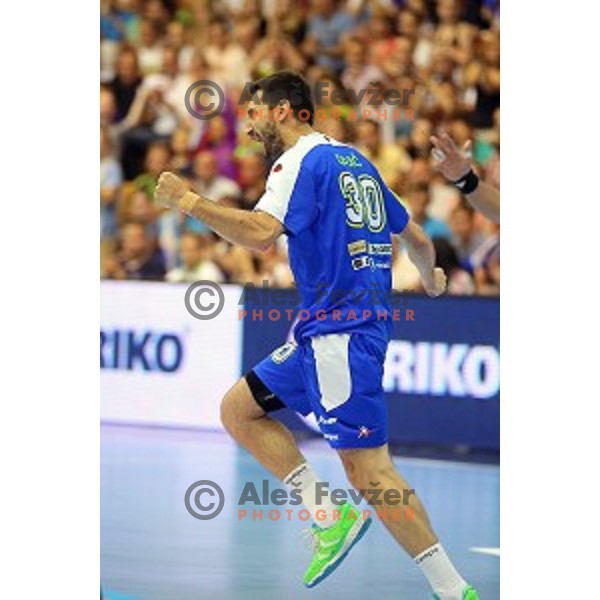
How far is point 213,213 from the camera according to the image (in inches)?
277

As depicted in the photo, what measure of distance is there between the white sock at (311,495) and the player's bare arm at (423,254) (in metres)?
0.99

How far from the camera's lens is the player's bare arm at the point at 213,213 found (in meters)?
7.00

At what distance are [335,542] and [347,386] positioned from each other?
29.2 inches

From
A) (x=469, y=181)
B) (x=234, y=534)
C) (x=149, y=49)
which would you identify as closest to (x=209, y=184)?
(x=149, y=49)

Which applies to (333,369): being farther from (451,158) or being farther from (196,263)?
(196,263)

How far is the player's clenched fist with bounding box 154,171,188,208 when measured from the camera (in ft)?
22.9

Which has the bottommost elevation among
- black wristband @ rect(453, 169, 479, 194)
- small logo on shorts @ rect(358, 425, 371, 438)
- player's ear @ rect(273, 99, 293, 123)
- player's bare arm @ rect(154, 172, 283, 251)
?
small logo on shorts @ rect(358, 425, 371, 438)

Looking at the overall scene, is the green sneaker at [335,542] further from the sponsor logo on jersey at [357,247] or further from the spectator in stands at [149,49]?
the spectator in stands at [149,49]

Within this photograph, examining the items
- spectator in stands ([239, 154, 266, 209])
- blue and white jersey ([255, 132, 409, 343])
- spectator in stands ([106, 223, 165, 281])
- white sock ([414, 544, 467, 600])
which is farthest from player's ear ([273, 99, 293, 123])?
spectator in stands ([239, 154, 266, 209])

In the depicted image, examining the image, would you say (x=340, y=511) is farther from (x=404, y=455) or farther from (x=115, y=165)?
(x=115, y=165)

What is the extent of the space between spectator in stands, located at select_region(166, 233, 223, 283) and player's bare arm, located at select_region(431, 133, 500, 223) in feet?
20.5

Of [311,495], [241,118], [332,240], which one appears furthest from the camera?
[241,118]

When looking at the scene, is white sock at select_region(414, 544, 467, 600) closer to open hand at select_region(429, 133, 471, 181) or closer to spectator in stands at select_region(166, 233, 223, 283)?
open hand at select_region(429, 133, 471, 181)

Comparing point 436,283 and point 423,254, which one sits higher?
point 423,254
